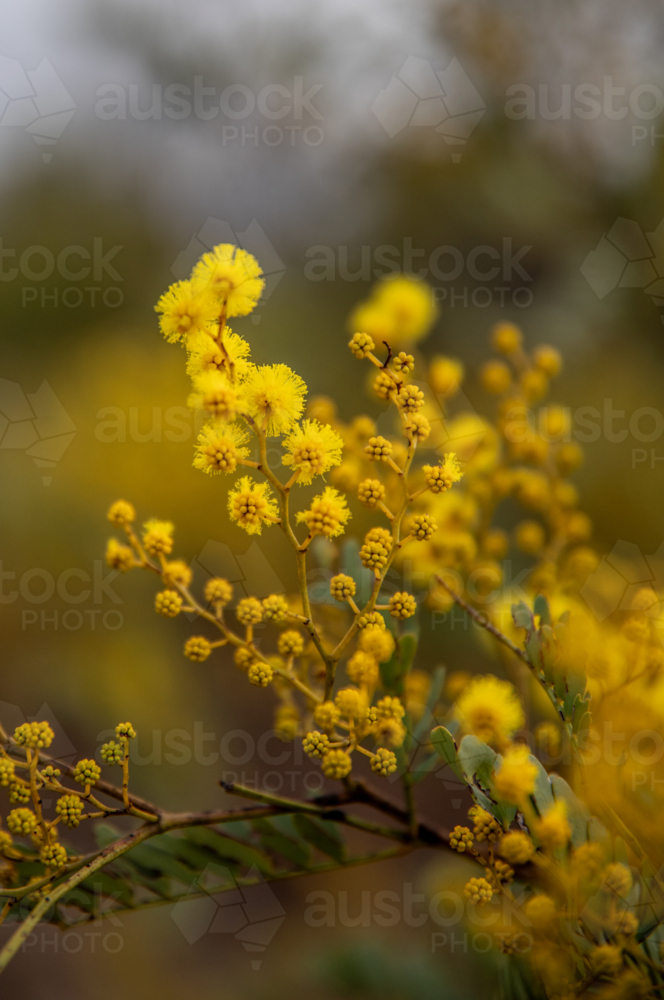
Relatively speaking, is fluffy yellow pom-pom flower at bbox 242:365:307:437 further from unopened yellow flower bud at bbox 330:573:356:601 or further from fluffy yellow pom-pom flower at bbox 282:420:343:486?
unopened yellow flower bud at bbox 330:573:356:601

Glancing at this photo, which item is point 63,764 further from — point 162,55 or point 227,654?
point 162,55

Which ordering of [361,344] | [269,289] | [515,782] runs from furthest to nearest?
[269,289], [361,344], [515,782]

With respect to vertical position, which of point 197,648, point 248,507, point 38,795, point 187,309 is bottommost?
point 38,795

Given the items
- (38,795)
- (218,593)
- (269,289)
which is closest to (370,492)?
(218,593)

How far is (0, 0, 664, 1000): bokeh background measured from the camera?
122 centimetres

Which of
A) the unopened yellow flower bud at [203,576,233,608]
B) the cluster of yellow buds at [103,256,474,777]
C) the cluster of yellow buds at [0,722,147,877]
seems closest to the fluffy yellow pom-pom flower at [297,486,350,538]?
the cluster of yellow buds at [103,256,474,777]

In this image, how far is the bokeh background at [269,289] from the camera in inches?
47.9

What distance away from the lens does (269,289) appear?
5.15ft

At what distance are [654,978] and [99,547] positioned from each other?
1349mm

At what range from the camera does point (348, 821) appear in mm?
609

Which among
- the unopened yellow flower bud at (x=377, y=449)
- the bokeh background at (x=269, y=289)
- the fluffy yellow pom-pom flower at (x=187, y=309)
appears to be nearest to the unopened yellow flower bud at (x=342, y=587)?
the unopened yellow flower bud at (x=377, y=449)

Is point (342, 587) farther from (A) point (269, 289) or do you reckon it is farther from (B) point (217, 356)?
(A) point (269, 289)

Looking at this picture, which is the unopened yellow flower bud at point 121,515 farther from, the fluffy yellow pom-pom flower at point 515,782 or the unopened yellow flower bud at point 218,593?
the fluffy yellow pom-pom flower at point 515,782

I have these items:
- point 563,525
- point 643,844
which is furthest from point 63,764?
point 563,525
